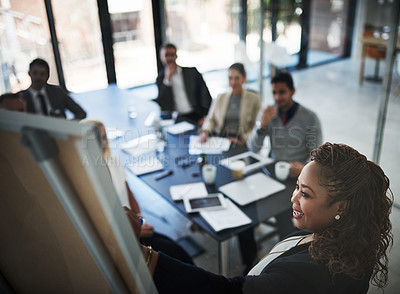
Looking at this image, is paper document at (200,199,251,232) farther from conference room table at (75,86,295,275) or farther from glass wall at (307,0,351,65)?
glass wall at (307,0,351,65)

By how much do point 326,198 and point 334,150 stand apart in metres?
0.11

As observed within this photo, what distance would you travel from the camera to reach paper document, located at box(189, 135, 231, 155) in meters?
2.54

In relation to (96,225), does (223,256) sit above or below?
below

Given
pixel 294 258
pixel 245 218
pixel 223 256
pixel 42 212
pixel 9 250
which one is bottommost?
pixel 223 256

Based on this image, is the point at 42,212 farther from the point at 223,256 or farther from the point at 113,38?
the point at 113,38

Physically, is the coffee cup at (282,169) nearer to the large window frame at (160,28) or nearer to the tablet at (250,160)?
the tablet at (250,160)

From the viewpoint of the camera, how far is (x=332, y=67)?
148 inches

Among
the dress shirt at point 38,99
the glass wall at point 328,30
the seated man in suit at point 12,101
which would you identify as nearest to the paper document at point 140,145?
the dress shirt at point 38,99

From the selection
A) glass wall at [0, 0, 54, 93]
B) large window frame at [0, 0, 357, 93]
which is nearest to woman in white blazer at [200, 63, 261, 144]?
large window frame at [0, 0, 357, 93]

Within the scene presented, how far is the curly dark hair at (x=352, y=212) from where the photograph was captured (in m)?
0.87

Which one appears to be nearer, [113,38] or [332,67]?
[332,67]

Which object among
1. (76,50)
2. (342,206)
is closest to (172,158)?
(76,50)

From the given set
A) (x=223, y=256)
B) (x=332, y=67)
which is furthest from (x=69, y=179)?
(x=332, y=67)

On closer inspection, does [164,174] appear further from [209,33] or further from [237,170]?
[209,33]
